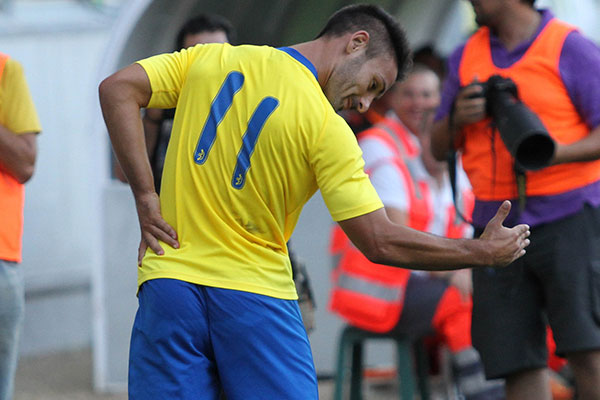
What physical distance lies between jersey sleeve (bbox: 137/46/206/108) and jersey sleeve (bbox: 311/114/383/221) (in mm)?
484

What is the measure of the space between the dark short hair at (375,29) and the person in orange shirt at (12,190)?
1219mm

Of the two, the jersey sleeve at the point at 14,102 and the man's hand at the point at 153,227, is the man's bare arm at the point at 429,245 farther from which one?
the jersey sleeve at the point at 14,102

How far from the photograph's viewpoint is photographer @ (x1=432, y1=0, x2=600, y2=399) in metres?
3.66

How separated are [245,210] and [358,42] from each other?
59cm

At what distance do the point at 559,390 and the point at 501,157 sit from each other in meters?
2.26

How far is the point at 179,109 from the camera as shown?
294cm

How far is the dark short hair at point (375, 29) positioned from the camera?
2.98m

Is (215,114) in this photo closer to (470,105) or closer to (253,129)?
(253,129)

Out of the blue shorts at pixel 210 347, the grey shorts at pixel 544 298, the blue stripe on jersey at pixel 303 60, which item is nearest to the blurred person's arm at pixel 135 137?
the blue shorts at pixel 210 347

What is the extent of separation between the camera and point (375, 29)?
2.99 meters

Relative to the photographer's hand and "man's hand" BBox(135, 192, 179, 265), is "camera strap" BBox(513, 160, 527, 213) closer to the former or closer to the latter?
the photographer's hand

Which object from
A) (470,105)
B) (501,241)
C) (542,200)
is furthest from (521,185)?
(501,241)

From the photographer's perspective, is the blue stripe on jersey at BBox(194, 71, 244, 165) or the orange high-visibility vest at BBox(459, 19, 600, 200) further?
the orange high-visibility vest at BBox(459, 19, 600, 200)

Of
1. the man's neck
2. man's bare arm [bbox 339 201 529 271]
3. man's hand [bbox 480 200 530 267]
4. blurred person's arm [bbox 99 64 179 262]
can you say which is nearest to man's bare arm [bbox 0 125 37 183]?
blurred person's arm [bbox 99 64 179 262]
